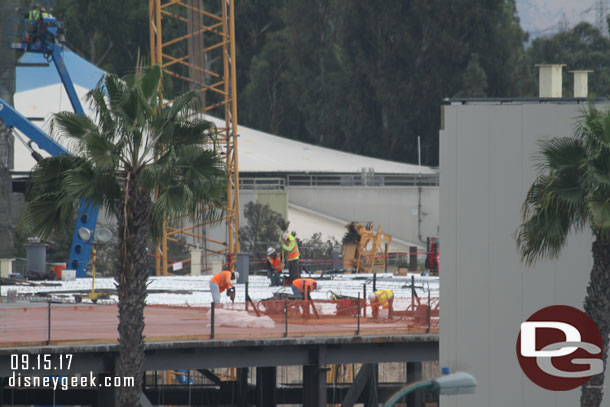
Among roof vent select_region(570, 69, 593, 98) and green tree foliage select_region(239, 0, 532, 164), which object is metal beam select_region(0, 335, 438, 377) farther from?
green tree foliage select_region(239, 0, 532, 164)

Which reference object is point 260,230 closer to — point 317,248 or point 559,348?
point 317,248

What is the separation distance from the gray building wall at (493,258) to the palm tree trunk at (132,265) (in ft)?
18.4

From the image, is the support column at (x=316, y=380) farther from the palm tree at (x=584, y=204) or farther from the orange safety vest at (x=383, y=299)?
the palm tree at (x=584, y=204)

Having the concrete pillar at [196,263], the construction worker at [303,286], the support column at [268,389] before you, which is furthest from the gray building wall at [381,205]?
the construction worker at [303,286]

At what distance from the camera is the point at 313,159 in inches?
3022

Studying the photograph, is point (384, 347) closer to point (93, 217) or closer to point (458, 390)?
point (458, 390)

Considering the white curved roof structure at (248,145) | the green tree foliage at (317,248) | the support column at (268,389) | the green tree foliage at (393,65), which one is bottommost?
the support column at (268,389)

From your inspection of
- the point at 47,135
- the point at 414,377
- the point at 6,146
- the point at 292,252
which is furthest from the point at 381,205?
the point at 414,377

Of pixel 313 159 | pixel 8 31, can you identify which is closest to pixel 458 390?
pixel 8 31

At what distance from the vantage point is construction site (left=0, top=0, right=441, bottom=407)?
26.7m

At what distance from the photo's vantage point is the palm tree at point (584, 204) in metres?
20.5

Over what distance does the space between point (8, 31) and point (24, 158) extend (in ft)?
39.5

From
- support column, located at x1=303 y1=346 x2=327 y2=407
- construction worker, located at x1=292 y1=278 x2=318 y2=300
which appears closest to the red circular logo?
support column, located at x1=303 y1=346 x2=327 y2=407

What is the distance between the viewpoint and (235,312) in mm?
27438
